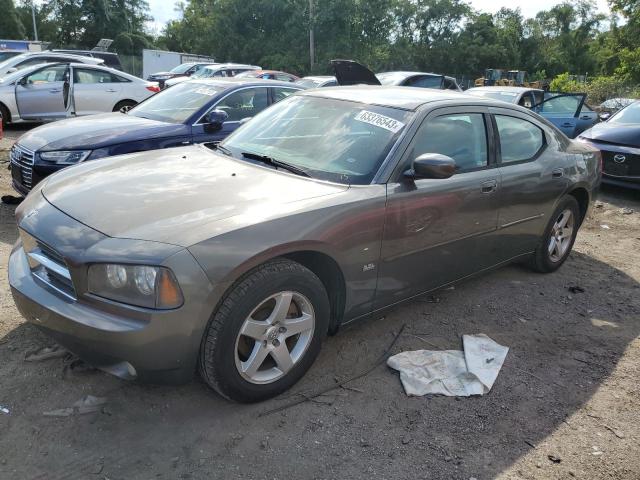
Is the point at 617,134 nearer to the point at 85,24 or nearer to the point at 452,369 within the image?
the point at 452,369

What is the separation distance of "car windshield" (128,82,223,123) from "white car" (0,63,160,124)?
4506 millimetres

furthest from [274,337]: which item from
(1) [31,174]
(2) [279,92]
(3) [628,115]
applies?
(3) [628,115]

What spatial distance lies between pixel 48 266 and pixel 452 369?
7.73ft

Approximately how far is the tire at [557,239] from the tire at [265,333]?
266cm

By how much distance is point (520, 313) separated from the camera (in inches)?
166

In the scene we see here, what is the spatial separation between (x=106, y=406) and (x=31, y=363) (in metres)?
0.65

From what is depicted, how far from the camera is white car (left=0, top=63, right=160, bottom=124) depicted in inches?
418

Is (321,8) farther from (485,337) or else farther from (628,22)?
(485,337)

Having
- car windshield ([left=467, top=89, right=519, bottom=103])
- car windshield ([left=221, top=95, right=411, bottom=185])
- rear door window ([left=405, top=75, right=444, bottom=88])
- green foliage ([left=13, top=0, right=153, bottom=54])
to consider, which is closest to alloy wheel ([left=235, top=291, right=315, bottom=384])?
car windshield ([left=221, top=95, right=411, bottom=185])

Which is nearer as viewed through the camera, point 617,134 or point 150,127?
point 150,127

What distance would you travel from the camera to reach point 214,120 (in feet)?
19.4

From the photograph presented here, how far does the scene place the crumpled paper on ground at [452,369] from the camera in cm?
310

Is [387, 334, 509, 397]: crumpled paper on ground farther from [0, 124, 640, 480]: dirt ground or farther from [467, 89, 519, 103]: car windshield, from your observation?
[467, 89, 519, 103]: car windshield

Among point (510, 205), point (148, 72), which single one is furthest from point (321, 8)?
point (510, 205)
